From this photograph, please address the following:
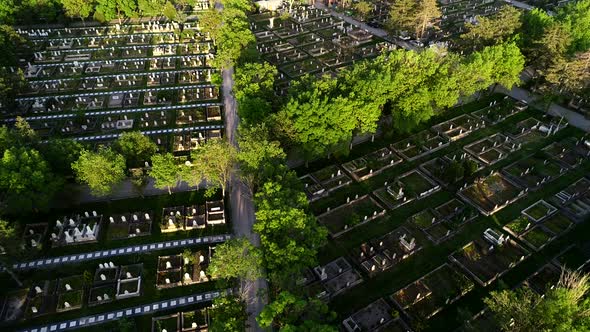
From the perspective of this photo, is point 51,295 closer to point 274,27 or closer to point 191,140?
point 191,140

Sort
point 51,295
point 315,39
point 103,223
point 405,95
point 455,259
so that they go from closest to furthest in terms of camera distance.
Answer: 1. point 51,295
2. point 455,259
3. point 103,223
4. point 405,95
5. point 315,39

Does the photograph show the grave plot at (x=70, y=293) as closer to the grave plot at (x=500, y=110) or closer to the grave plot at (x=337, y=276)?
the grave plot at (x=337, y=276)

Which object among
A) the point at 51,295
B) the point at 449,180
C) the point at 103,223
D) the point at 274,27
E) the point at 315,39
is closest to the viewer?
the point at 51,295

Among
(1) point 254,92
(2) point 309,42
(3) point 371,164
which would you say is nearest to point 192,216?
(1) point 254,92

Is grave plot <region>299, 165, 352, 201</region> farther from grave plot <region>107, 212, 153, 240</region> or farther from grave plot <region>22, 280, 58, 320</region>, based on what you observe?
grave plot <region>22, 280, 58, 320</region>

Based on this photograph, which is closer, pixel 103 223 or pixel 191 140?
pixel 103 223

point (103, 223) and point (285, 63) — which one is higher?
point (285, 63)

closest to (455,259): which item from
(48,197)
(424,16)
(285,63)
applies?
(48,197)

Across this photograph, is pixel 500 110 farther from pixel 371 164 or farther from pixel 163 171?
pixel 163 171
